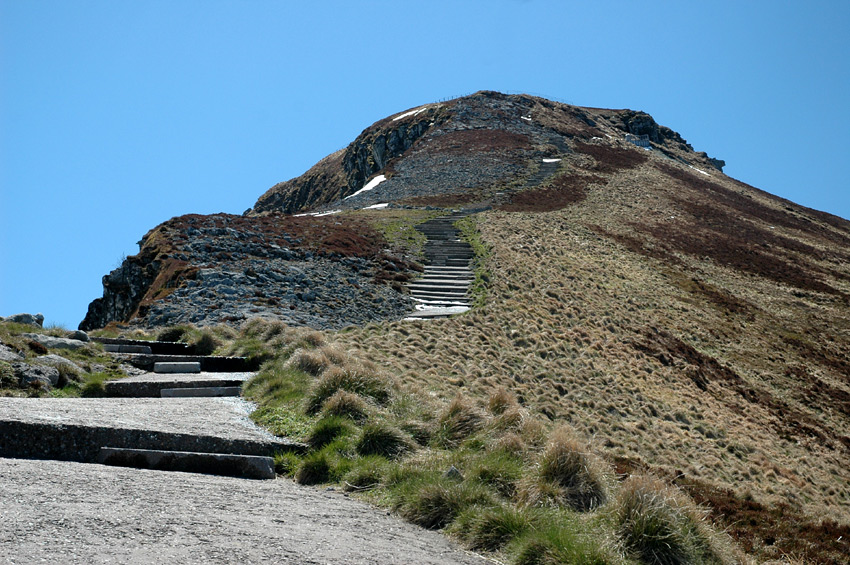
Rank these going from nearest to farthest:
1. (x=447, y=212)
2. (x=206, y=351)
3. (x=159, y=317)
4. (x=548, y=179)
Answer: (x=206, y=351) → (x=159, y=317) → (x=447, y=212) → (x=548, y=179)

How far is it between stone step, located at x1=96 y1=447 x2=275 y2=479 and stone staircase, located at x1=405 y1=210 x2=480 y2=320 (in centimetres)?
1361

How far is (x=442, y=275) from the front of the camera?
1041 inches

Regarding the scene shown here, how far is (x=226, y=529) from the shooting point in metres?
4.67

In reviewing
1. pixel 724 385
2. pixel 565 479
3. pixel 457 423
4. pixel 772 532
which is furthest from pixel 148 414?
pixel 724 385

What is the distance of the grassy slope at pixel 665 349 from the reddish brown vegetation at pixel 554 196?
1549 mm

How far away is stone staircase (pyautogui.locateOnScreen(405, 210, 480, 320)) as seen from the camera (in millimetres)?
22453

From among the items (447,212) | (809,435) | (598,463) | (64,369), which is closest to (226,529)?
(598,463)

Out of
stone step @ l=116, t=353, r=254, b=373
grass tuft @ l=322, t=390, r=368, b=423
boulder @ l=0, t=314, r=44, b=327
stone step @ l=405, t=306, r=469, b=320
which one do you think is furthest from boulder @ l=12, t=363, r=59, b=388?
stone step @ l=405, t=306, r=469, b=320

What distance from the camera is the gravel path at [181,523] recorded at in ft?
13.3

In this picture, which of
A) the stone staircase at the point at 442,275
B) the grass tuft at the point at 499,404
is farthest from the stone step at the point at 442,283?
the grass tuft at the point at 499,404

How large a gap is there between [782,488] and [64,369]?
15.7 metres

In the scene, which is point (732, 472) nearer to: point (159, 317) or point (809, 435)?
point (809, 435)

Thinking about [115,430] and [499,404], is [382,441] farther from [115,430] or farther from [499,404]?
[115,430]

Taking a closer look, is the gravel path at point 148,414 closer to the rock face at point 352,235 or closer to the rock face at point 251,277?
the rock face at point 251,277
